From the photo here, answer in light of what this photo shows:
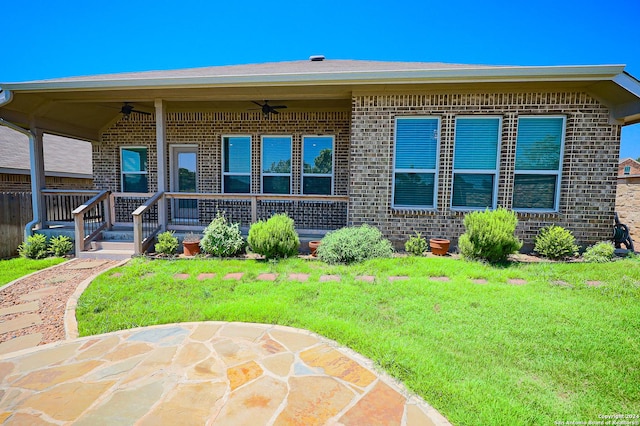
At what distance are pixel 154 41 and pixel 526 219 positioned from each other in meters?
18.0

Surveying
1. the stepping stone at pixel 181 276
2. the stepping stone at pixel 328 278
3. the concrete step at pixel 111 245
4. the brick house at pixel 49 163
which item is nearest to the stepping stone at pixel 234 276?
the stepping stone at pixel 181 276

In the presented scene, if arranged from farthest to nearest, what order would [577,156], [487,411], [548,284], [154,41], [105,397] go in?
[154,41] → [577,156] → [548,284] → [105,397] → [487,411]

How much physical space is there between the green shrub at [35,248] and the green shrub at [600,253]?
38.5ft

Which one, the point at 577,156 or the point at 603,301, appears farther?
the point at 577,156

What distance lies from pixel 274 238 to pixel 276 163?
3.72 metres

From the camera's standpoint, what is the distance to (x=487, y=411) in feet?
6.66

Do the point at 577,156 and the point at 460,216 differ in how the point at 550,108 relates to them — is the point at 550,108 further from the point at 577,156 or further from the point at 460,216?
the point at 460,216

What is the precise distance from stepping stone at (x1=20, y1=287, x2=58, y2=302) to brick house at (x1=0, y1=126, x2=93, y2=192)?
9.18 metres

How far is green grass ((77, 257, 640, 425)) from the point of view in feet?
7.28

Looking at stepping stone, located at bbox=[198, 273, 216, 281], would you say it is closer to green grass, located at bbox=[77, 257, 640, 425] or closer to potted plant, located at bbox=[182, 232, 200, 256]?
green grass, located at bbox=[77, 257, 640, 425]

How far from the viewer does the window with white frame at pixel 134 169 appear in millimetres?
9711

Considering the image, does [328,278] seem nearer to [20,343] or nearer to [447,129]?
[20,343]

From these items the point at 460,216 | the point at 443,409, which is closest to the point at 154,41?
the point at 460,216

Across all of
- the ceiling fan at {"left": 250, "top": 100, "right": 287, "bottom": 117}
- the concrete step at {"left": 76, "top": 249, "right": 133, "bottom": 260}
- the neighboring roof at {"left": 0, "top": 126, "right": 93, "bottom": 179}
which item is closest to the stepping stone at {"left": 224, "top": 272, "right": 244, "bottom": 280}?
the concrete step at {"left": 76, "top": 249, "right": 133, "bottom": 260}
